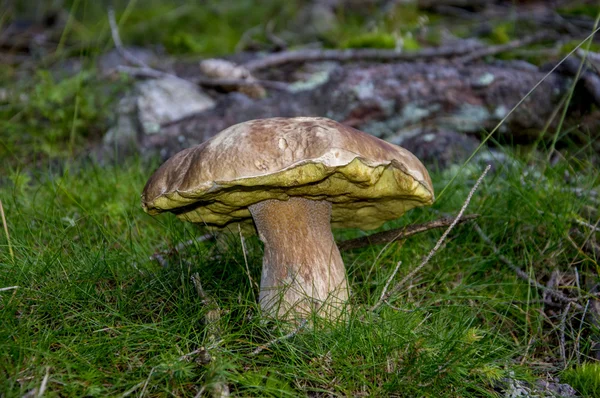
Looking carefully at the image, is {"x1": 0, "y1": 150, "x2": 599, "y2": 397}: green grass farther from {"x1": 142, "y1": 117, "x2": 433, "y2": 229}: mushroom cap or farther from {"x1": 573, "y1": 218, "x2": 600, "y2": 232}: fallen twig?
{"x1": 142, "y1": 117, "x2": 433, "y2": 229}: mushroom cap

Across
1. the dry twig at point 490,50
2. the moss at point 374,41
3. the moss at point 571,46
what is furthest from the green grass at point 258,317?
the moss at point 374,41

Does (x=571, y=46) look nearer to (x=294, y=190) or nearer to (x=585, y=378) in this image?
(x=585, y=378)

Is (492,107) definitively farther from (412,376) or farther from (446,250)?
(412,376)

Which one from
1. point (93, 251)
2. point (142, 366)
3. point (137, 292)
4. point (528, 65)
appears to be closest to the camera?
point (142, 366)

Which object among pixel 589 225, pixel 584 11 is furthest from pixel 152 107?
pixel 584 11

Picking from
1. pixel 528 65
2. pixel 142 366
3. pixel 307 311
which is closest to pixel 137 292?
pixel 142 366

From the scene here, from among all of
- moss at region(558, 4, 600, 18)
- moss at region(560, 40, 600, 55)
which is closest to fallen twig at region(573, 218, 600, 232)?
moss at region(560, 40, 600, 55)
